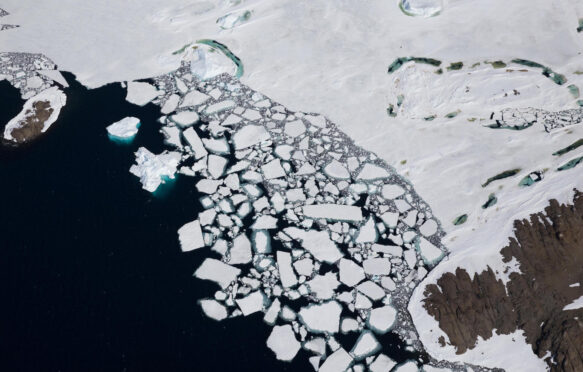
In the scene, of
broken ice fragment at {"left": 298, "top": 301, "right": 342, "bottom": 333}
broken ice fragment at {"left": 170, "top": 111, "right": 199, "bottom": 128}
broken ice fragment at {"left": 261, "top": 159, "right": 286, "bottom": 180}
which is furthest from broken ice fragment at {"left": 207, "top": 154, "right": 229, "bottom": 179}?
broken ice fragment at {"left": 298, "top": 301, "right": 342, "bottom": 333}

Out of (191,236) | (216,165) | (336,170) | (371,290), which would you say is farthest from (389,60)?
(191,236)

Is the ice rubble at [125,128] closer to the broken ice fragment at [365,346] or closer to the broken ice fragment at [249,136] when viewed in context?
the broken ice fragment at [249,136]

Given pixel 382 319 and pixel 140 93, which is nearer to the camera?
pixel 382 319

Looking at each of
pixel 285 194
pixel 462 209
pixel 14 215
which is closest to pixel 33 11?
pixel 14 215

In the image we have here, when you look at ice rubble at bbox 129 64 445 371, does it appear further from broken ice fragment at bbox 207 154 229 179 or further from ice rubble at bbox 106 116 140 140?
ice rubble at bbox 106 116 140 140

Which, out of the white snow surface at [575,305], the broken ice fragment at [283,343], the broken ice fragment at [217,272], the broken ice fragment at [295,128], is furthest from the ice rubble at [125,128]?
the white snow surface at [575,305]

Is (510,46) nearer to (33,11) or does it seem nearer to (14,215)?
(14,215)

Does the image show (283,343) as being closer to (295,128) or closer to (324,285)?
(324,285)
